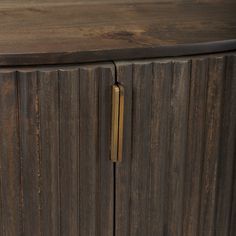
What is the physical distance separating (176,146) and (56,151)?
6.6 inches

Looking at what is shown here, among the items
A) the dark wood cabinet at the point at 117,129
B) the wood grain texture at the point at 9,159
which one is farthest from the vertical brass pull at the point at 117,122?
the wood grain texture at the point at 9,159

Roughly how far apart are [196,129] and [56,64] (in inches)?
8.7

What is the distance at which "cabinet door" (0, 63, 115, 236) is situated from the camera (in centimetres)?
94

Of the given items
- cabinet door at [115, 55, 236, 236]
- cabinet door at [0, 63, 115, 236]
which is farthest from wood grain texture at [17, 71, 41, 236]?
cabinet door at [115, 55, 236, 236]

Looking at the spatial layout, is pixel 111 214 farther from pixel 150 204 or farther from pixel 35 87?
pixel 35 87

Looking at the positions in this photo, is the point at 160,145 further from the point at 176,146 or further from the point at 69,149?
the point at 69,149

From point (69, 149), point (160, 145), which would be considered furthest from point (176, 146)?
point (69, 149)

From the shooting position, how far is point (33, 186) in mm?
979

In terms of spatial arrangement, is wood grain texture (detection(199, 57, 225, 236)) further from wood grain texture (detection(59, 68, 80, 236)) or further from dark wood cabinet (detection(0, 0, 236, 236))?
wood grain texture (detection(59, 68, 80, 236))

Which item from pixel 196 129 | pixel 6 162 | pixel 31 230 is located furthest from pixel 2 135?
pixel 196 129

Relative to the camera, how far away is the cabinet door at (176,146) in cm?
98

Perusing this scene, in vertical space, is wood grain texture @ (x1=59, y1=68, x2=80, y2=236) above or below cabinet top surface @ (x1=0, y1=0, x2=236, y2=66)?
below

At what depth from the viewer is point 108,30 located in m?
1.05

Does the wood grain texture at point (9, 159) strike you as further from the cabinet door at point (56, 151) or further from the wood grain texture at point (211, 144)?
the wood grain texture at point (211, 144)
